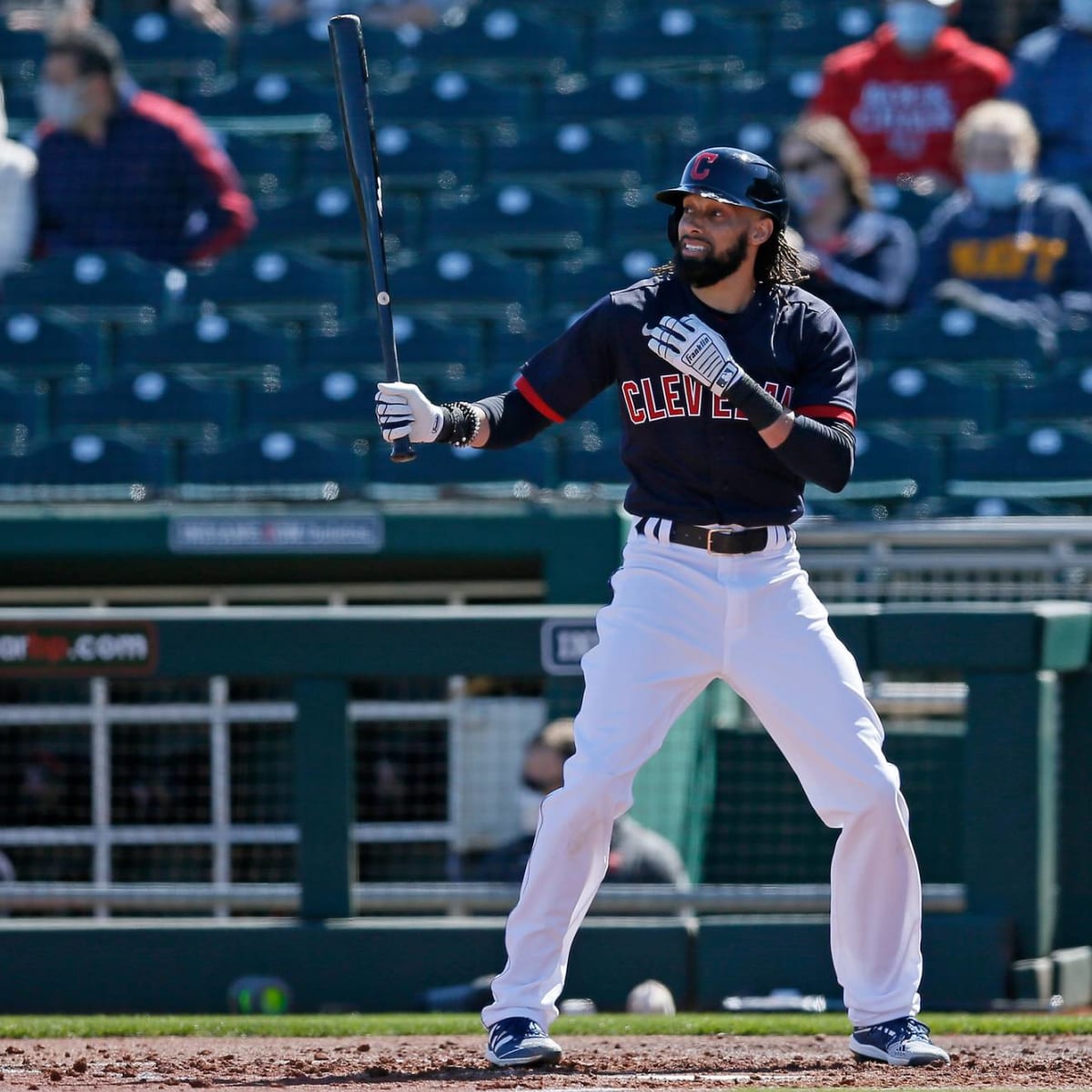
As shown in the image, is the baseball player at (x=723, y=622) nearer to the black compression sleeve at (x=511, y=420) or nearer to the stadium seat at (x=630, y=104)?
the black compression sleeve at (x=511, y=420)

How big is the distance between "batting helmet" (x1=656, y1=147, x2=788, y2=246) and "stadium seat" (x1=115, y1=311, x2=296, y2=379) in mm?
4662

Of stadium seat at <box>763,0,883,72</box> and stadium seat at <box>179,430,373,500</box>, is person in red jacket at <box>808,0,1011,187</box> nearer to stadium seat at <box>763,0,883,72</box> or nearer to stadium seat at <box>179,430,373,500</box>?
stadium seat at <box>763,0,883,72</box>

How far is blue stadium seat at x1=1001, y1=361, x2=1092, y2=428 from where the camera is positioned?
7398 millimetres

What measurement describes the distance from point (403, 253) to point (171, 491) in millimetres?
2132

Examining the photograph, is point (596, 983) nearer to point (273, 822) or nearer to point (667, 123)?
point (273, 822)

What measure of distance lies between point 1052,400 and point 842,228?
1073 millimetres

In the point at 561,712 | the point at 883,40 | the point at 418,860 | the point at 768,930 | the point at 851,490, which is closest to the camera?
the point at 768,930

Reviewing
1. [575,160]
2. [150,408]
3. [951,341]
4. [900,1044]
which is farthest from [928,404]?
[900,1044]

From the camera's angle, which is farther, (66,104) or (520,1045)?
(66,104)

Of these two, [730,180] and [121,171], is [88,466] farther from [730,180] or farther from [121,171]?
[730,180]

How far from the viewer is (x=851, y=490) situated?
698 cm

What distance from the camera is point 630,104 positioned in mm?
9430

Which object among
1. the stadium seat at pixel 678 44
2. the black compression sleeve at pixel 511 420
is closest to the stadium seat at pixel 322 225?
the stadium seat at pixel 678 44

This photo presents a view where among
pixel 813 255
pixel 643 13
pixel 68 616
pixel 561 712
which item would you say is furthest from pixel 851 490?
pixel 643 13
